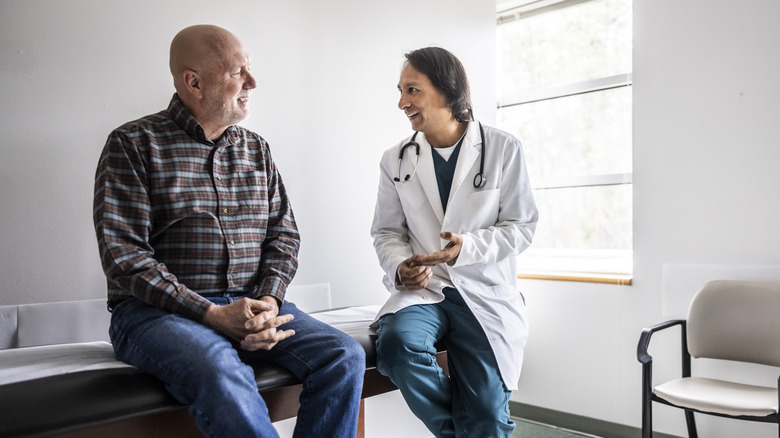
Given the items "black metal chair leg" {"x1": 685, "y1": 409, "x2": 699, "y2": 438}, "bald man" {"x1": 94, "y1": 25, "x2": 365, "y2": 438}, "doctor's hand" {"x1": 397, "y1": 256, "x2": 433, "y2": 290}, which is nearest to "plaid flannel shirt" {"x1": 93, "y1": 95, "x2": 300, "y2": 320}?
"bald man" {"x1": 94, "y1": 25, "x2": 365, "y2": 438}

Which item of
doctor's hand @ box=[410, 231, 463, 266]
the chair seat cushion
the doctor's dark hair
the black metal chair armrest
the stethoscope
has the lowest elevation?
the chair seat cushion

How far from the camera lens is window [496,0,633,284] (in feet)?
10.6

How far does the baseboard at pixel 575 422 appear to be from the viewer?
299 cm

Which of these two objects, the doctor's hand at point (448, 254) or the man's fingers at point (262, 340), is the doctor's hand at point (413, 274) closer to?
the doctor's hand at point (448, 254)

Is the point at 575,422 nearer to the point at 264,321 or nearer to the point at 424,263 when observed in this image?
the point at 424,263

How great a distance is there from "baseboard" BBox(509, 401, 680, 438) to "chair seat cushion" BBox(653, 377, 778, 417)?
596mm

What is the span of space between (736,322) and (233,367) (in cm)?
216

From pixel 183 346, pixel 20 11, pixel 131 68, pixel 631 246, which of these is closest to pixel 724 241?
pixel 631 246

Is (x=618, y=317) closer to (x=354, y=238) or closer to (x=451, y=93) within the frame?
(x=354, y=238)

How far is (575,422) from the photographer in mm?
3178

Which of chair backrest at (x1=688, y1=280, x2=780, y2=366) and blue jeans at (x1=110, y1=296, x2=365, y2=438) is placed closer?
blue jeans at (x1=110, y1=296, x2=365, y2=438)

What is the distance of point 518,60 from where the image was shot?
12.2ft

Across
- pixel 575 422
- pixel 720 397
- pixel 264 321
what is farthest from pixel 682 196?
pixel 264 321

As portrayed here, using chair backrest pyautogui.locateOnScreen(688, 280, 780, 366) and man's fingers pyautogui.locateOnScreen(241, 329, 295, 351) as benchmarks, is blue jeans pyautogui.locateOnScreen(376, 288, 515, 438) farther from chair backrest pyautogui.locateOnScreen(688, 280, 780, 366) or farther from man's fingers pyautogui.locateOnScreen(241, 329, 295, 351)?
chair backrest pyautogui.locateOnScreen(688, 280, 780, 366)
